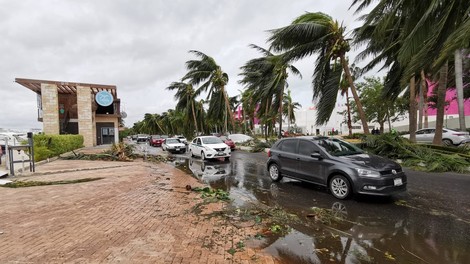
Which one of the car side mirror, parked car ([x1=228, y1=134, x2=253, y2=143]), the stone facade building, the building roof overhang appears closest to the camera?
the car side mirror

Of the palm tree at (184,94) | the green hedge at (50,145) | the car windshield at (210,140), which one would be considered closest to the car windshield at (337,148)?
the car windshield at (210,140)

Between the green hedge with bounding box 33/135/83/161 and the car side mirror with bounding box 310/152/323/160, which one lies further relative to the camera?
the green hedge with bounding box 33/135/83/161

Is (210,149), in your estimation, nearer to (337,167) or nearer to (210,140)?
(210,140)

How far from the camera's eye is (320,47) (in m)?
13.0

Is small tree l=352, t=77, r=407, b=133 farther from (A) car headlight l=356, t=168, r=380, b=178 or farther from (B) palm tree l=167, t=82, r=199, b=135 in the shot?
(A) car headlight l=356, t=168, r=380, b=178

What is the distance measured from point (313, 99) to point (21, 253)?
40.0 feet

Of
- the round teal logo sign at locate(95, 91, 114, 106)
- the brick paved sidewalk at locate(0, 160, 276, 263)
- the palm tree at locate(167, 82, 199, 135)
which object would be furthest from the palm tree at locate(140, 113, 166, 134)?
the brick paved sidewalk at locate(0, 160, 276, 263)

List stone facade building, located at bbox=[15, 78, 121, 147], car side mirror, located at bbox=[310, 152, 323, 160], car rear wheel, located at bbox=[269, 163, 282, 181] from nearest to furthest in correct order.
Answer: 1. car side mirror, located at bbox=[310, 152, 323, 160]
2. car rear wheel, located at bbox=[269, 163, 282, 181]
3. stone facade building, located at bbox=[15, 78, 121, 147]

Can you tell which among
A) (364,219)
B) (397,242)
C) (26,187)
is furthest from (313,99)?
(26,187)

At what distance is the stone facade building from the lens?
2608 centimetres

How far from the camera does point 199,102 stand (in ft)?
154

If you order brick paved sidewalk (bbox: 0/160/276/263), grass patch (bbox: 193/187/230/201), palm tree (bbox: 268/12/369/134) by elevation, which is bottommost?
grass patch (bbox: 193/187/230/201)

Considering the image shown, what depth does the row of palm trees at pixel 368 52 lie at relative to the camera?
5539mm

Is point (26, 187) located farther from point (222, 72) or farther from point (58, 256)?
point (222, 72)
